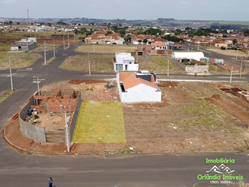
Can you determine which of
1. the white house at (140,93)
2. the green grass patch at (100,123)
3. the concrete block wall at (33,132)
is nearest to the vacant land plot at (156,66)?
the white house at (140,93)

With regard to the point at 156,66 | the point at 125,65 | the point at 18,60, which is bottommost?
the point at 156,66

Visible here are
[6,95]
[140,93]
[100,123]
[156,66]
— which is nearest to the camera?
[100,123]

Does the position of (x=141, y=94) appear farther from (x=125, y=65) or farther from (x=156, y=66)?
(x=156, y=66)

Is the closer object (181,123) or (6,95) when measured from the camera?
(181,123)

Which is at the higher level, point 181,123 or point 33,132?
point 33,132

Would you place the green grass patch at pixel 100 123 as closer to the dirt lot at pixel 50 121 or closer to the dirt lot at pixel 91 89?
the dirt lot at pixel 50 121

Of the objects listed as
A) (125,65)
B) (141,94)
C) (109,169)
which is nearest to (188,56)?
(125,65)

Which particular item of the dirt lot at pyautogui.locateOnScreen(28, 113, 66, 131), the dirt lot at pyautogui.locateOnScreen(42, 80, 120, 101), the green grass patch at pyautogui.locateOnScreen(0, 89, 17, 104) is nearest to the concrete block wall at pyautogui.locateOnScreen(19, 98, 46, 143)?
the dirt lot at pyautogui.locateOnScreen(28, 113, 66, 131)
